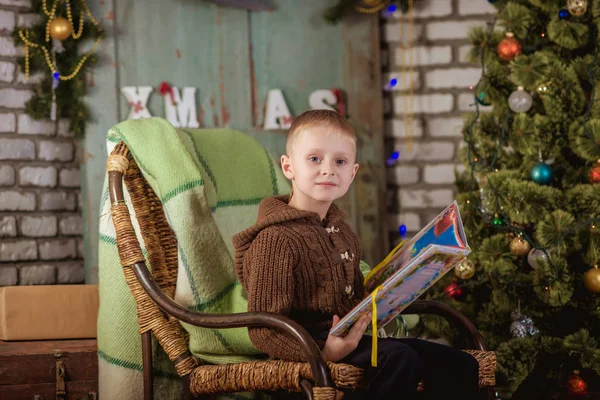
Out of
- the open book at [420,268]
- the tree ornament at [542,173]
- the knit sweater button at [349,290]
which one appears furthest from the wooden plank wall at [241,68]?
the open book at [420,268]

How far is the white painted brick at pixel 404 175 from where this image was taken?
3.50 metres

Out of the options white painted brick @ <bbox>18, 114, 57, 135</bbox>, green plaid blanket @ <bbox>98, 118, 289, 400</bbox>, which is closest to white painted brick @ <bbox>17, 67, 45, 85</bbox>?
white painted brick @ <bbox>18, 114, 57, 135</bbox>

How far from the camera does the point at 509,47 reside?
2646 millimetres

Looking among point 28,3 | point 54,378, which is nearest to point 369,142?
point 28,3

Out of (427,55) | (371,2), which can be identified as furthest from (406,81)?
(371,2)

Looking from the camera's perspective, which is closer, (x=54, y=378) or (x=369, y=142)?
(x=54, y=378)

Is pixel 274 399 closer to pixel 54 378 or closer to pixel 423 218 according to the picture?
pixel 54 378

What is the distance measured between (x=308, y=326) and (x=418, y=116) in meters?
2.10

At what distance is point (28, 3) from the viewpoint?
10.1 feet

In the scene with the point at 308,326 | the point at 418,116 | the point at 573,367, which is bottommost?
the point at 573,367

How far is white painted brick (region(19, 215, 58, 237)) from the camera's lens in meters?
3.06

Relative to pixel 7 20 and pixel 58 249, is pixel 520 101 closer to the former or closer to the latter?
pixel 58 249

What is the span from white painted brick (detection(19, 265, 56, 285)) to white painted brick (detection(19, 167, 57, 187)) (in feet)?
1.09

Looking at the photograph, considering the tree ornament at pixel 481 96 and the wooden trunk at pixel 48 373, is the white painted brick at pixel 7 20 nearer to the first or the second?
the wooden trunk at pixel 48 373
